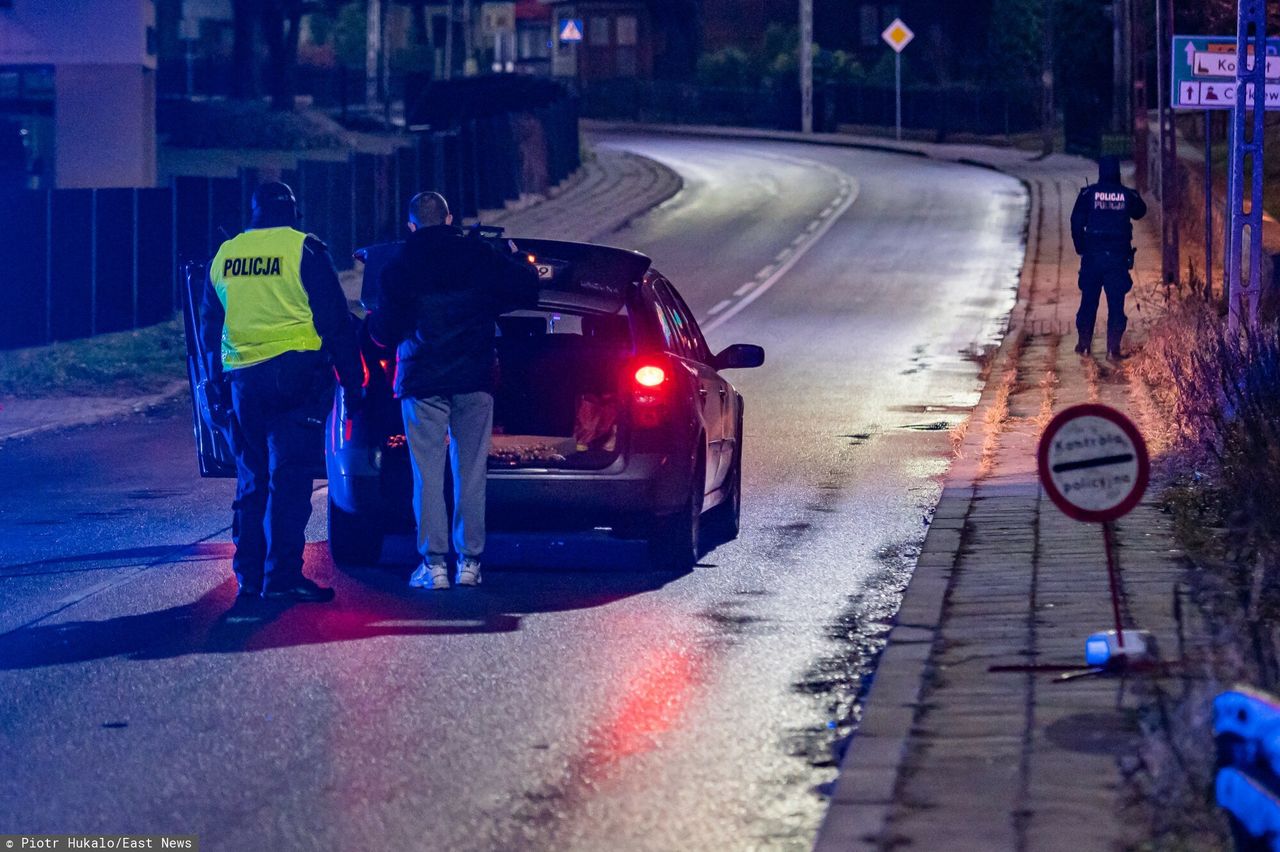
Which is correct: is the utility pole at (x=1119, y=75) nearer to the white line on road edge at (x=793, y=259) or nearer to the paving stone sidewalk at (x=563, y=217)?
the white line on road edge at (x=793, y=259)

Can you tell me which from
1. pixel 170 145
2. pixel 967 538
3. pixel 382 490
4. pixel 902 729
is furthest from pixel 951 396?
pixel 170 145

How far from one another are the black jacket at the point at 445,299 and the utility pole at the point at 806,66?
54505mm

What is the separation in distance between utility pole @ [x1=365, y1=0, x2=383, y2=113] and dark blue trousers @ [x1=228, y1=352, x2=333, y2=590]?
52.7 metres

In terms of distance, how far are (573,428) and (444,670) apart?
247 centimetres

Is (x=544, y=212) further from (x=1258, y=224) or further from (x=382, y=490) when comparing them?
(x=382, y=490)

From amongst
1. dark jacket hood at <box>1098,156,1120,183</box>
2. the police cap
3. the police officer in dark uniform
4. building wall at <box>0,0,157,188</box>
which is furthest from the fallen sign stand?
building wall at <box>0,0,157,188</box>

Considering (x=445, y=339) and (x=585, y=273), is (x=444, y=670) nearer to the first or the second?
(x=445, y=339)

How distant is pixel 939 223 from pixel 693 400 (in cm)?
2846

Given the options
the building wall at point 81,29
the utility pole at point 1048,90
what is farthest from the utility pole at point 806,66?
the building wall at point 81,29

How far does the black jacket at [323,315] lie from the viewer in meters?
9.67

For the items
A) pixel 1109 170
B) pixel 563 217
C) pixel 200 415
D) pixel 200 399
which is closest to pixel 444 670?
pixel 200 399

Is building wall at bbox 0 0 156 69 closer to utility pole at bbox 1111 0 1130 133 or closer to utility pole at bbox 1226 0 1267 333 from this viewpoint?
utility pole at bbox 1226 0 1267 333

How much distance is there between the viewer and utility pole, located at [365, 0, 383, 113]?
61.6 meters

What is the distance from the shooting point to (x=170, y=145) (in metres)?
51.7
